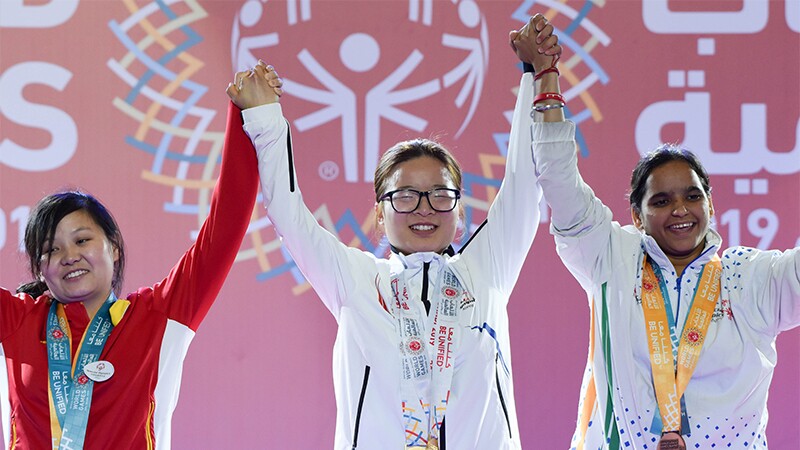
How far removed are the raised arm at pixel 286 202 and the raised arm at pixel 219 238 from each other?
5cm

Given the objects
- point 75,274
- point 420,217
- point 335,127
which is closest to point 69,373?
point 75,274

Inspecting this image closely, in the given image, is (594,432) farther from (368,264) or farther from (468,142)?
(468,142)

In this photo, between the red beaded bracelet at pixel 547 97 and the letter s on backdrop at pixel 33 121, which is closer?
the red beaded bracelet at pixel 547 97

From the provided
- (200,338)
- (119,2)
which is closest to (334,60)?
(119,2)

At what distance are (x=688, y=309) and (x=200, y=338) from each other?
6.47 ft

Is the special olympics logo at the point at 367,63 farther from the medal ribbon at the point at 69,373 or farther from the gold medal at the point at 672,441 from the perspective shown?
the gold medal at the point at 672,441

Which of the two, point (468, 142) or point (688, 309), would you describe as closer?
point (688, 309)

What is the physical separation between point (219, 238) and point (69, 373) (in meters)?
0.44

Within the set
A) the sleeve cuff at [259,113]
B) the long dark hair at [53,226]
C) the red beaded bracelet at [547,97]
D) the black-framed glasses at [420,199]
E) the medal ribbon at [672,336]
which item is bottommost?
the medal ribbon at [672,336]

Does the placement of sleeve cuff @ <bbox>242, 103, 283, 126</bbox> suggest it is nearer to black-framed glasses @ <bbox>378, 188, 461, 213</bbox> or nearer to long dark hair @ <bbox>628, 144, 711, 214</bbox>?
black-framed glasses @ <bbox>378, 188, 461, 213</bbox>

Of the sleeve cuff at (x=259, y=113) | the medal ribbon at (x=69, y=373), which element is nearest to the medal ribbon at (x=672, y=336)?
the sleeve cuff at (x=259, y=113)

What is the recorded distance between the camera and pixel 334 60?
362 centimetres

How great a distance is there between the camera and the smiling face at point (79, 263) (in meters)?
2.21

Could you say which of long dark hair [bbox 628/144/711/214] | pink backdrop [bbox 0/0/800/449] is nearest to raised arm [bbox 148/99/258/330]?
long dark hair [bbox 628/144/711/214]
